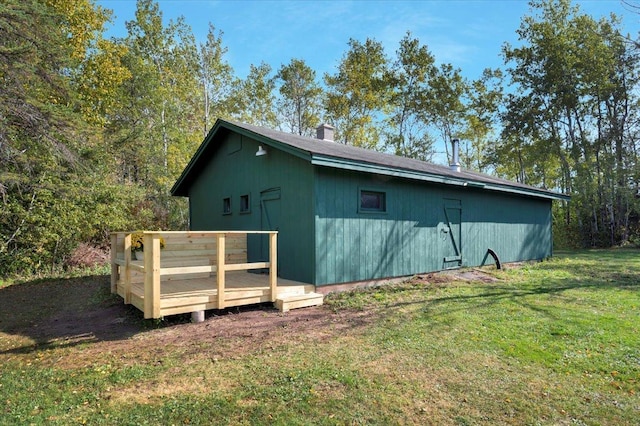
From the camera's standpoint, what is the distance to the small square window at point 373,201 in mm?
7223

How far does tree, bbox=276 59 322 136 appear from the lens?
23.7 m

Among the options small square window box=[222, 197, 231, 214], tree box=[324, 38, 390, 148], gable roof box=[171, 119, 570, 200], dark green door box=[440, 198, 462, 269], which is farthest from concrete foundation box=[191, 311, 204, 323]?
tree box=[324, 38, 390, 148]

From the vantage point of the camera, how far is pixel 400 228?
25.7 ft

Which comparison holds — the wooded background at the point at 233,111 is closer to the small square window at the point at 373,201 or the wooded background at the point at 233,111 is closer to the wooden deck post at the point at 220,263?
the small square window at the point at 373,201

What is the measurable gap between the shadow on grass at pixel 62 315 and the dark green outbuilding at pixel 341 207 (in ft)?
9.86

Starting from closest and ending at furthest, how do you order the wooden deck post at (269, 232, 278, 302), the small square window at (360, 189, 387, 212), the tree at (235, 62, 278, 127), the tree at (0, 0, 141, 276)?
the wooden deck post at (269, 232, 278, 302) < the small square window at (360, 189, 387, 212) < the tree at (0, 0, 141, 276) < the tree at (235, 62, 278, 127)

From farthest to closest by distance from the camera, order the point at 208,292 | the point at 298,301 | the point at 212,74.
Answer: the point at 212,74, the point at 298,301, the point at 208,292

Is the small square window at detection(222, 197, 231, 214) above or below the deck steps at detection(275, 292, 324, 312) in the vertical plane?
above

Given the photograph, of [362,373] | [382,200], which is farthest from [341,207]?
[362,373]

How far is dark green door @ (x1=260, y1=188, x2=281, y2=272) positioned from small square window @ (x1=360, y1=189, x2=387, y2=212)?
1731 mm

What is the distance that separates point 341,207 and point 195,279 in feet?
10.2

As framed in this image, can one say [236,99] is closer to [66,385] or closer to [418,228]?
[418,228]

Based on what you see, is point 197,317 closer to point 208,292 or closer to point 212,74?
point 208,292

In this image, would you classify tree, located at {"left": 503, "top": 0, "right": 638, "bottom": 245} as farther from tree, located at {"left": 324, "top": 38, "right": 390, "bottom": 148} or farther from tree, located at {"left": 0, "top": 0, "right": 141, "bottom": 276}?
tree, located at {"left": 0, "top": 0, "right": 141, "bottom": 276}
